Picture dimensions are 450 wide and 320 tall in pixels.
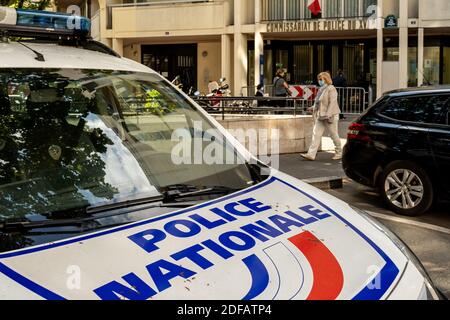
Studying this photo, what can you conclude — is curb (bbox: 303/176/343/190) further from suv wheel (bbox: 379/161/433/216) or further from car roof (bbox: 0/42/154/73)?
car roof (bbox: 0/42/154/73)

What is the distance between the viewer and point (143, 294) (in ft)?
6.31

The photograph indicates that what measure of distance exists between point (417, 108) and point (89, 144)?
210 inches

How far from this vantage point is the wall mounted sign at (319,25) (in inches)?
825

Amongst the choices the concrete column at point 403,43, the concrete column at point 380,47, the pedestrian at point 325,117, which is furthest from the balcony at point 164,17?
the pedestrian at point 325,117

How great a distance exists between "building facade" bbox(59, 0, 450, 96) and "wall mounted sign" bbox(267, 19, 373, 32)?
0.04 meters

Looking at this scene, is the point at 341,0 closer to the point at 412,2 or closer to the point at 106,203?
the point at 412,2

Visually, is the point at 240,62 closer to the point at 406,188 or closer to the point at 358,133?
the point at 358,133

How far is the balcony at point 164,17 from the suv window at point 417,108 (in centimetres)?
1695

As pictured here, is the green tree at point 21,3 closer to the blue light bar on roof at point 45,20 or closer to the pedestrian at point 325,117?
the blue light bar on roof at point 45,20

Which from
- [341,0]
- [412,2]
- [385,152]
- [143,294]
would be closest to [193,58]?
[341,0]

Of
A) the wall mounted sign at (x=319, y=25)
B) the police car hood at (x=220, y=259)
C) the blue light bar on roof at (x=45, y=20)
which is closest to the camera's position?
the police car hood at (x=220, y=259)

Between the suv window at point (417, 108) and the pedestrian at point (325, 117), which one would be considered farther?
the pedestrian at point (325, 117)

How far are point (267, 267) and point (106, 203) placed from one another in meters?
0.83

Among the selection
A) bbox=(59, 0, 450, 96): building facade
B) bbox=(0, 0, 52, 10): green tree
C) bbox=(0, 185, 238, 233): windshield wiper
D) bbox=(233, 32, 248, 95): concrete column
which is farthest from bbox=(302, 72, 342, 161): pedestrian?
bbox=(233, 32, 248, 95): concrete column
